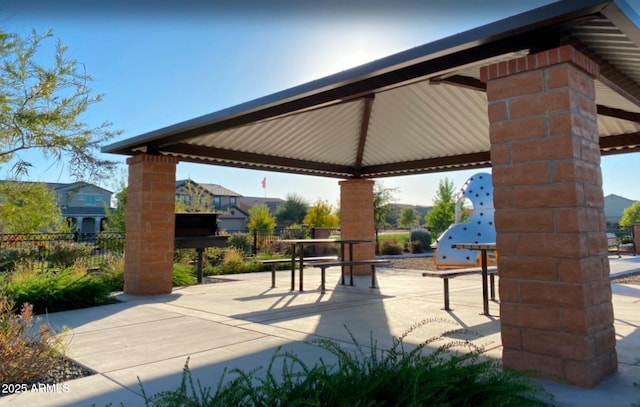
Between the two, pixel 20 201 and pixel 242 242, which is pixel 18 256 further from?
pixel 242 242

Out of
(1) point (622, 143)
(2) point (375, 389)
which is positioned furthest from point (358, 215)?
(2) point (375, 389)

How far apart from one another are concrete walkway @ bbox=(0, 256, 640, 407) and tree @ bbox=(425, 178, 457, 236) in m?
20.6

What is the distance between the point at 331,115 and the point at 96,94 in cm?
728

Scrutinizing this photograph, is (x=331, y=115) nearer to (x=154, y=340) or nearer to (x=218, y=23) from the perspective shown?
(x=218, y=23)

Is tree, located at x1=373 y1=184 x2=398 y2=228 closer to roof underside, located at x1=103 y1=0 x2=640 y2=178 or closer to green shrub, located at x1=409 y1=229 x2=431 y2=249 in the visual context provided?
green shrub, located at x1=409 y1=229 x2=431 y2=249

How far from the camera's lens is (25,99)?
10.3 m

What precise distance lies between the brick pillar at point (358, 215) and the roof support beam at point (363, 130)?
1.40 ft

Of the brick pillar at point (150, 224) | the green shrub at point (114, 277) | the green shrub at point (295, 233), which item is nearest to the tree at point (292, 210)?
the green shrub at point (295, 233)

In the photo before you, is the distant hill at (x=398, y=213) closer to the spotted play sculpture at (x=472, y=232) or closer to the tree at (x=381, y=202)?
the tree at (x=381, y=202)

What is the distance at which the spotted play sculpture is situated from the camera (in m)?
13.3

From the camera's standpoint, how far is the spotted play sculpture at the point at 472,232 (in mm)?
13273

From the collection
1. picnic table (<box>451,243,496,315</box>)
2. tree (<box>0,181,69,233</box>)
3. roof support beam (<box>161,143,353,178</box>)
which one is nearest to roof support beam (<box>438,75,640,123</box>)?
picnic table (<box>451,243,496,315</box>)

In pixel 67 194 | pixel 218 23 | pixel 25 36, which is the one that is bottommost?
pixel 67 194

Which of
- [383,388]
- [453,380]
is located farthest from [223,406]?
[453,380]
